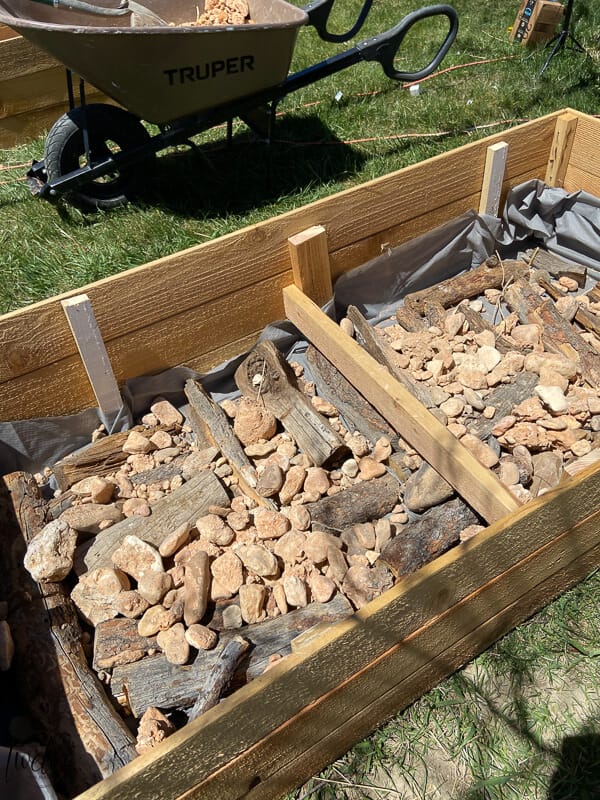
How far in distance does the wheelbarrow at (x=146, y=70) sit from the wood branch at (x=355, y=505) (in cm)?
218

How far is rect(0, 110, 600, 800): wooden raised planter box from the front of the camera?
136cm

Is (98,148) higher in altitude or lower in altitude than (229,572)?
higher

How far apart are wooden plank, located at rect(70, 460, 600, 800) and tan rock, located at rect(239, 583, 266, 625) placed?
1.36 feet

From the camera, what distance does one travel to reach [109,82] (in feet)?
9.89

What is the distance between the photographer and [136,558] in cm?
200

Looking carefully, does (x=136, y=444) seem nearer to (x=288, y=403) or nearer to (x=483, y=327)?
(x=288, y=403)

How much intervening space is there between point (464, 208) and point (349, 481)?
1.62 m

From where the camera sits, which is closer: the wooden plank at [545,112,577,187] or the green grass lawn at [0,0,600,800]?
the green grass lawn at [0,0,600,800]

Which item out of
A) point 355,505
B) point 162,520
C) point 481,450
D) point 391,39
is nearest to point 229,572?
point 162,520

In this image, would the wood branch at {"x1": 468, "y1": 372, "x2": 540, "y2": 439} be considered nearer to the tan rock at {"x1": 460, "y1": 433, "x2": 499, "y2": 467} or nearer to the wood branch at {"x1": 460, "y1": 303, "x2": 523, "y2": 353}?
the tan rock at {"x1": 460, "y1": 433, "x2": 499, "y2": 467}

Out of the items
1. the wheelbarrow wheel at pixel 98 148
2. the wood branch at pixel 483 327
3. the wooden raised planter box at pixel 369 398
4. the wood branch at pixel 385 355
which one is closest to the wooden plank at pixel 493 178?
the wooden raised planter box at pixel 369 398

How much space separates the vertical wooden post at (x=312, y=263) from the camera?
256cm

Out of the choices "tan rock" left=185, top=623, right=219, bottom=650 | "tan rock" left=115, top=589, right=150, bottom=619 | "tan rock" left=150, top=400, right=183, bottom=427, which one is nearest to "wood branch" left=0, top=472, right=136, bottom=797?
"tan rock" left=115, top=589, right=150, bottom=619

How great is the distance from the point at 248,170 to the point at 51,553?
111 inches
